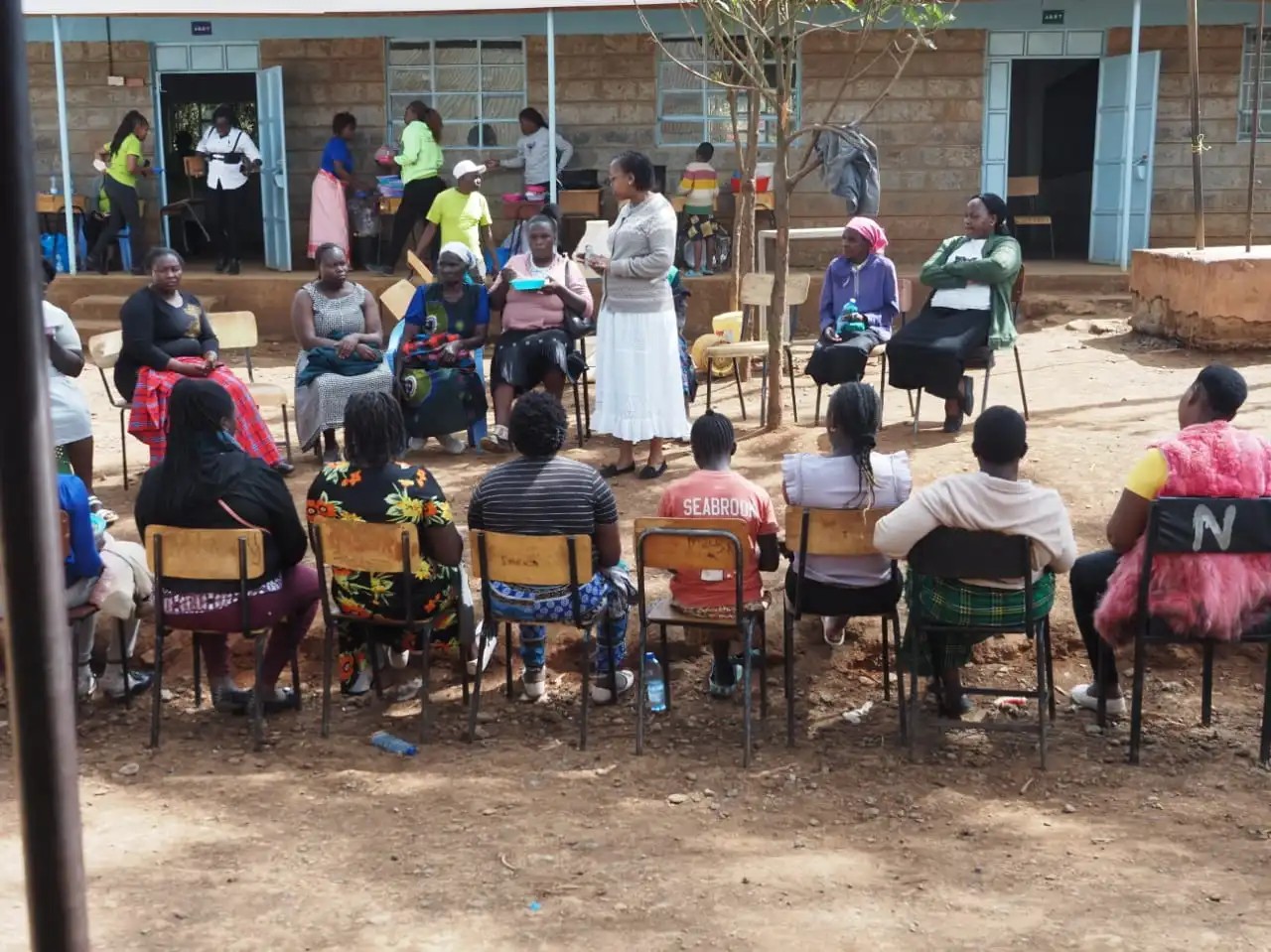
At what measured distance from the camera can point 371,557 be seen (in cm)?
483

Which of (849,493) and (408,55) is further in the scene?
(408,55)

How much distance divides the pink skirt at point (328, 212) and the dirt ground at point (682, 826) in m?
8.30

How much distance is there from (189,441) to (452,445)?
3498 millimetres

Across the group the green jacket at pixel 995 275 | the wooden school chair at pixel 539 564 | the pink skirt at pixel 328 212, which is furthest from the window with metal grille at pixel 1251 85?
the wooden school chair at pixel 539 564

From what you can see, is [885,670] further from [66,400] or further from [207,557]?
[66,400]

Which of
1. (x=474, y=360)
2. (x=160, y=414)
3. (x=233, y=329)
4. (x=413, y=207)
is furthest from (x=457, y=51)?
(x=160, y=414)

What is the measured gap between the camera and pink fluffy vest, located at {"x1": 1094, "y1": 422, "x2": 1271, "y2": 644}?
4445 millimetres

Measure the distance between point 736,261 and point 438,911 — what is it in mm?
6983

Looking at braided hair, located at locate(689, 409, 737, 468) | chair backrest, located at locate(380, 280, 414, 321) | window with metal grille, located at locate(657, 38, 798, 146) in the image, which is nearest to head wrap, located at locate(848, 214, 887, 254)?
chair backrest, located at locate(380, 280, 414, 321)

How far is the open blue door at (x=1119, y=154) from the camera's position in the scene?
13234mm

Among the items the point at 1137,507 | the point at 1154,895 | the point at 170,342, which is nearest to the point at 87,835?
the point at 1154,895

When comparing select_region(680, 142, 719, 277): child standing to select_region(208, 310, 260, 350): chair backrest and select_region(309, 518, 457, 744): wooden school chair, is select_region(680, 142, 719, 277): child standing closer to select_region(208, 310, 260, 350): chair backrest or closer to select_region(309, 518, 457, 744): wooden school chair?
select_region(208, 310, 260, 350): chair backrest

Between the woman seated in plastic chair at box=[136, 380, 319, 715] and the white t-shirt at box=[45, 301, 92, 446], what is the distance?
1973mm

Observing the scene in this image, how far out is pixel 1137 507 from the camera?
4.53m
